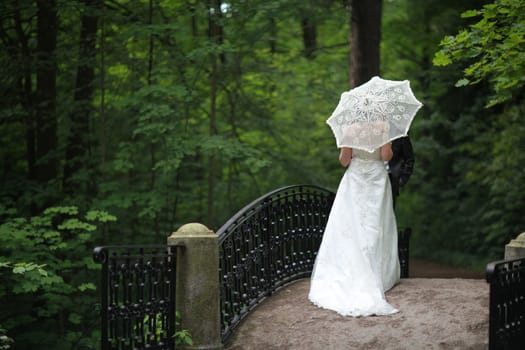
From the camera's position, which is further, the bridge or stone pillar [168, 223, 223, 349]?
stone pillar [168, 223, 223, 349]

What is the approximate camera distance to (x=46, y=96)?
14.6 meters

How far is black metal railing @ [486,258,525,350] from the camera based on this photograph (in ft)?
19.9

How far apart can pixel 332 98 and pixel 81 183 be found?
5331 mm

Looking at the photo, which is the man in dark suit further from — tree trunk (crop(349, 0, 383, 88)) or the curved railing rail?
tree trunk (crop(349, 0, 383, 88))

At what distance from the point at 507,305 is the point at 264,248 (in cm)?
323

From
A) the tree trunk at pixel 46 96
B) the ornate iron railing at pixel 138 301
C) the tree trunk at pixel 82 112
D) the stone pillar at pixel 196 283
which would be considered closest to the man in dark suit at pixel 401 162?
the stone pillar at pixel 196 283

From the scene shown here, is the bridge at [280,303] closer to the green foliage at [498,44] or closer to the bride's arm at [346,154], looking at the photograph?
the bride's arm at [346,154]

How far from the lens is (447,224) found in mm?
19547

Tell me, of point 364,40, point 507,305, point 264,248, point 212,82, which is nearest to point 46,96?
point 212,82

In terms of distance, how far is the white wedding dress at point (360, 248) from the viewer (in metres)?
7.78

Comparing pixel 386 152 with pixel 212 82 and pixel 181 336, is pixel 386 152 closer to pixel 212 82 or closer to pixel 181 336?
pixel 181 336

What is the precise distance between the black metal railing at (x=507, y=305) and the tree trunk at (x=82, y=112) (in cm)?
921

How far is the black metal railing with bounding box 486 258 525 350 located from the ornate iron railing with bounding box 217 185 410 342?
267 centimetres

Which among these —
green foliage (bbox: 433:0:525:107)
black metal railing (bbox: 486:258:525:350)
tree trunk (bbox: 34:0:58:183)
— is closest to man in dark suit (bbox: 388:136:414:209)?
green foliage (bbox: 433:0:525:107)
